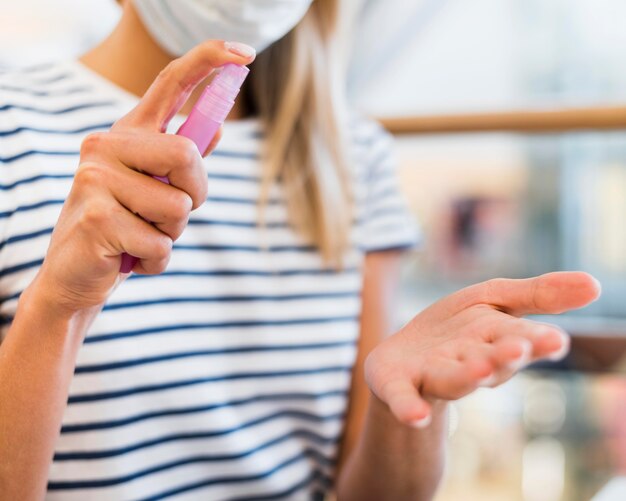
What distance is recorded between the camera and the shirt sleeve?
869 mm

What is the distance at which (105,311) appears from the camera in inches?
24.9

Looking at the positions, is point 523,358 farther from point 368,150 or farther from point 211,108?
point 368,150

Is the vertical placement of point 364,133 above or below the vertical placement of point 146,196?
above

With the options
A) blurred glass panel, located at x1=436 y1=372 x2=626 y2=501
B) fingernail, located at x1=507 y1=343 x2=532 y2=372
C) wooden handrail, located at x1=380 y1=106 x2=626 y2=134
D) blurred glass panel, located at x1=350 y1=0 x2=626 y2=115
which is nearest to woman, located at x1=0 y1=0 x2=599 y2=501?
fingernail, located at x1=507 y1=343 x2=532 y2=372

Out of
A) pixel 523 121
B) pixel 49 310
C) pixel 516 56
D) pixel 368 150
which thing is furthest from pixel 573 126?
pixel 516 56

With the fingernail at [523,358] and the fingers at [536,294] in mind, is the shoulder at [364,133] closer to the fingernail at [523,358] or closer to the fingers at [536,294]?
the fingers at [536,294]

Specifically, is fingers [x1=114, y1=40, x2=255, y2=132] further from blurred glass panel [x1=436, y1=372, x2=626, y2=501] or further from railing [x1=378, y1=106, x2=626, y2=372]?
blurred glass panel [x1=436, y1=372, x2=626, y2=501]

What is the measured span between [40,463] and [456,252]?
2668 mm

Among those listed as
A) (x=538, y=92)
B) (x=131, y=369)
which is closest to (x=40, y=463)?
(x=131, y=369)

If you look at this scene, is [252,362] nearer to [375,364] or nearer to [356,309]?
[356,309]

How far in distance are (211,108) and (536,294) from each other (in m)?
0.22

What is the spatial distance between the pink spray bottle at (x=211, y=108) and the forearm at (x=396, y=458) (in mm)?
254

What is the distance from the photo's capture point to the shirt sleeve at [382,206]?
87 cm

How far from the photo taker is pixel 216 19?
0.63m
